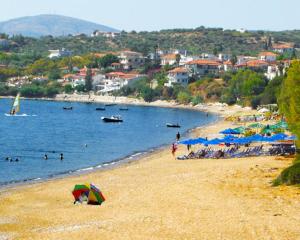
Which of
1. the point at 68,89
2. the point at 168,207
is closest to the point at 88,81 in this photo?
the point at 68,89

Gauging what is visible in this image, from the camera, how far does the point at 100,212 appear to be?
29.8 meters

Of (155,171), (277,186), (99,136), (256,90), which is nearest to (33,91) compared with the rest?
(256,90)

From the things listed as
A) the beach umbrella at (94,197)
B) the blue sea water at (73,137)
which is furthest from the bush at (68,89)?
the beach umbrella at (94,197)

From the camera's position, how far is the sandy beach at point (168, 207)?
81.4ft

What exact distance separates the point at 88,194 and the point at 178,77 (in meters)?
136

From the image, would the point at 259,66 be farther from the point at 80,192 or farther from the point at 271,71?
the point at 80,192

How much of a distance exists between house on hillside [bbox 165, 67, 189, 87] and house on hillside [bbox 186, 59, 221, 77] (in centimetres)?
648

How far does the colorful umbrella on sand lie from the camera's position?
3228 centimetres

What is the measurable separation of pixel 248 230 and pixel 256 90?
109906 mm

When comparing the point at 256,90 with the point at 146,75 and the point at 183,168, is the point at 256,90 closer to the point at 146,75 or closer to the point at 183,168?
the point at 146,75

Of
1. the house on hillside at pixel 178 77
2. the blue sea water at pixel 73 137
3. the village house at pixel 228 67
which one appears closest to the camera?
the blue sea water at pixel 73 137

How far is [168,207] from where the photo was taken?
29.5 meters

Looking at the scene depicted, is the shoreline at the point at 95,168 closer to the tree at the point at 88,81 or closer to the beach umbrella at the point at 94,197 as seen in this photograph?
the beach umbrella at the point at 94,197

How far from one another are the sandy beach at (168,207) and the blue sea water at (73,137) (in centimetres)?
952
